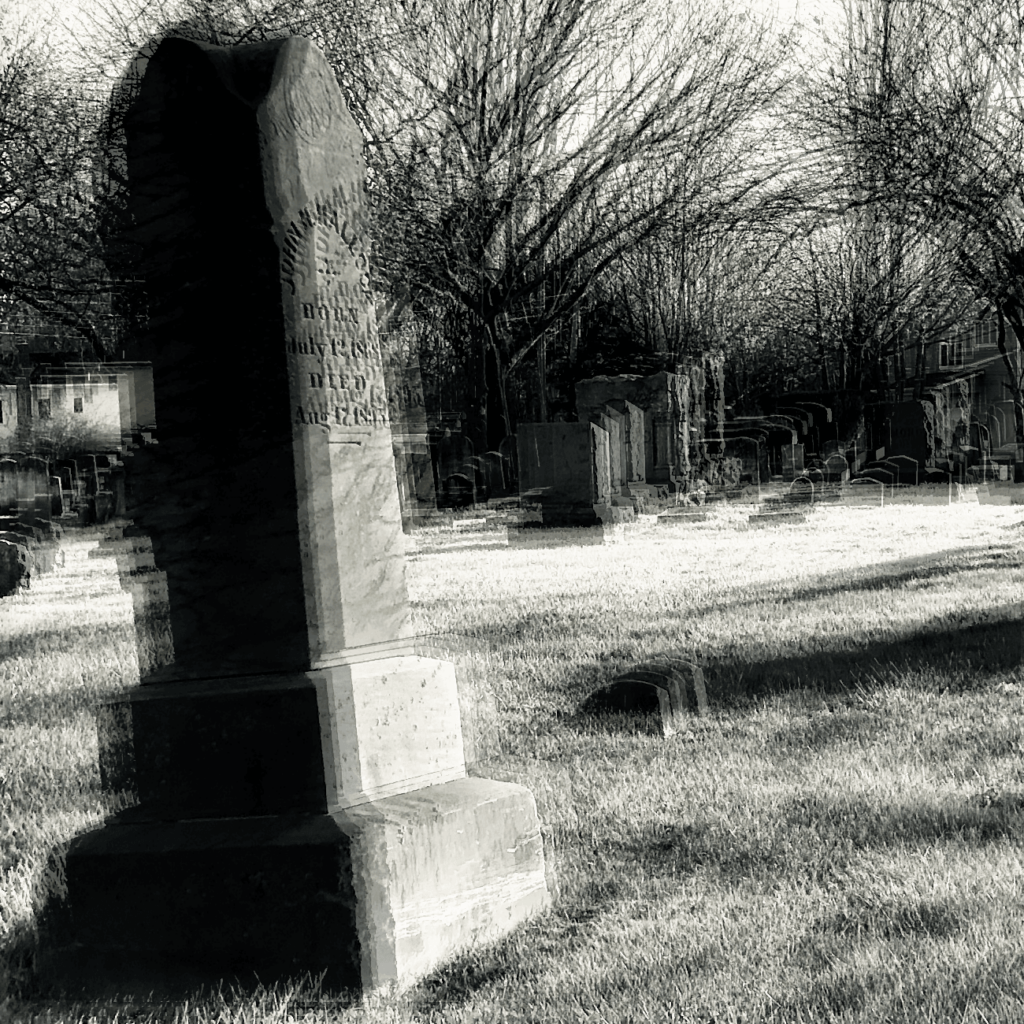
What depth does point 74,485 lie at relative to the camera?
2228cm

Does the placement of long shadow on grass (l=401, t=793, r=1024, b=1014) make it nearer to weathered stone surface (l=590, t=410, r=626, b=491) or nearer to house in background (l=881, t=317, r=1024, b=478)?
weathered stone surface (l=590, t=410, r=626, b=491)

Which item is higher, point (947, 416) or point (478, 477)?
point (947, 416)

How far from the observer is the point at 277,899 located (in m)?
3.24

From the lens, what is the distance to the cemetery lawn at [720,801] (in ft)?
10.0

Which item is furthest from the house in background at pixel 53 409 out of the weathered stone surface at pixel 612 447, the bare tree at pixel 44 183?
the weathered stone surface at pixel 612 447

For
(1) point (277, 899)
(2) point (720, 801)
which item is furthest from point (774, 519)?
(1) point (277, 899)

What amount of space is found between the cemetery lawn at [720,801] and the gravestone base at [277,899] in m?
0.10

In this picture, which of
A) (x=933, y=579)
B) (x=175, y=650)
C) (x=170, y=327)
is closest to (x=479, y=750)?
(x=175, y=650)

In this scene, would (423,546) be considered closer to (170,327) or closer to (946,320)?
(170,327)

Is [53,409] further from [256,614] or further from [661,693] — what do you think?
[256,614]

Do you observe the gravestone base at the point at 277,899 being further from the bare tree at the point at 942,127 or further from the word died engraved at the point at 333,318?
the bare tree at the point at 942,127

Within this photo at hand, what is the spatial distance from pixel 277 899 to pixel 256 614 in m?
0.75

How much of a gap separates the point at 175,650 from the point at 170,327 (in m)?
0.90

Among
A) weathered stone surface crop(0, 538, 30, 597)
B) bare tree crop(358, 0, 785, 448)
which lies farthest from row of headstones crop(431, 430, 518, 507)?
weathered stone surface crop(0, 538, 30, 597)
